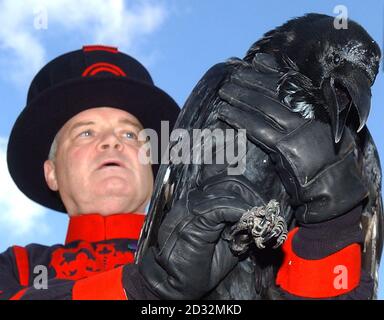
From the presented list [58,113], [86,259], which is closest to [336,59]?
[86,259]

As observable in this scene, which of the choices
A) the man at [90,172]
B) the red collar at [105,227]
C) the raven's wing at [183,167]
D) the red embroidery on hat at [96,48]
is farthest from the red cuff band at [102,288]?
the red embroidery on hat at [96,48]

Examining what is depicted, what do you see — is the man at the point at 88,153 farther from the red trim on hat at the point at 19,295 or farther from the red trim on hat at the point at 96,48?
the red trim on hat at the point at 19,295

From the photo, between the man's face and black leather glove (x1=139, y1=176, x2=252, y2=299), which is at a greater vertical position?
the man's face

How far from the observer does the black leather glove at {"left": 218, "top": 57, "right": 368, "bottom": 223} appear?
479cm

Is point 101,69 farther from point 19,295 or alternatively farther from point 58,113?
point 19,295

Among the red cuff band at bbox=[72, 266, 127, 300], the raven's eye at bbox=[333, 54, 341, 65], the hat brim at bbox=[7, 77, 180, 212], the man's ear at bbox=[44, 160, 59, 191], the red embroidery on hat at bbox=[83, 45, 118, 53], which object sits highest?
the red embroidery on hat at bbox=[83, 45, 118, 53]

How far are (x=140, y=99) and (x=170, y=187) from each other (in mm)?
1607

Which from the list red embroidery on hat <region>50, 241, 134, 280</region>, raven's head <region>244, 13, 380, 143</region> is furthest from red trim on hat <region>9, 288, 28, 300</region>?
raven's head <region>244, 13, 380, 143</region>

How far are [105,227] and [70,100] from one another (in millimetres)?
1012

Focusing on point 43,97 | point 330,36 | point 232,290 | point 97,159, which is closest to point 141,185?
point 97,159

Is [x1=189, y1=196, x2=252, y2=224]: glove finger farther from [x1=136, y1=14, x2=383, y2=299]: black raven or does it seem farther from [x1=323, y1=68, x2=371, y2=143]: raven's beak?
[x1=323, y1=68, x2=371, y2=143]: raven's beak

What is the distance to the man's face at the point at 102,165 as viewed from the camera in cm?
625

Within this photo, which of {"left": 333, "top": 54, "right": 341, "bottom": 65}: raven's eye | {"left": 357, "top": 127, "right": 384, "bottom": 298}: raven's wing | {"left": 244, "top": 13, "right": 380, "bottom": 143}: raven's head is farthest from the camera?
{"left": 357, "top": 127, "right": 384, "bottom": 298}: raven's wing
